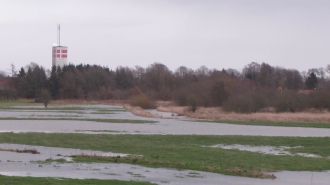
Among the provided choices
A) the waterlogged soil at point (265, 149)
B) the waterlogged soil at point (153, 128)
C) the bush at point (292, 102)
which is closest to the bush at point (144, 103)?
the bush at point (292, 102)

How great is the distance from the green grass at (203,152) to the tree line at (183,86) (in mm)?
46539

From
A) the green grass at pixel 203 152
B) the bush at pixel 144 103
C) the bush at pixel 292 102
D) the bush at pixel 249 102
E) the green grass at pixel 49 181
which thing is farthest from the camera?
the bush at pixel 144 103

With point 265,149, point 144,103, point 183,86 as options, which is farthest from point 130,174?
point 183,86

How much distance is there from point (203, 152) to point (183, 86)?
107m

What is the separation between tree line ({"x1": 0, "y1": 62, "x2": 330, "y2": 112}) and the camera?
8675 cm

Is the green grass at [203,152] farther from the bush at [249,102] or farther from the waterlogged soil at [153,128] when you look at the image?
the bush at [249,102]

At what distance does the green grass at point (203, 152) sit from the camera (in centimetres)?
2281

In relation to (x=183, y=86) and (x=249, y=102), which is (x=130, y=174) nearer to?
(x=249, y=102)

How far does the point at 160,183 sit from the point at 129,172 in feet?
8.83

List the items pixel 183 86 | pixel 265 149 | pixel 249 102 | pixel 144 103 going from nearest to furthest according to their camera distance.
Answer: pixel 265 149 → pixel 249 102 → pixel 144 103 → pixel 183 86

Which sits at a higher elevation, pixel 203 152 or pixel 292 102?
pixel 292 102

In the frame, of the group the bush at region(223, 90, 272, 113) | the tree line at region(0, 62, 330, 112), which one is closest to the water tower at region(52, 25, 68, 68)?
the tree line at region(0, 62, 330, 112)

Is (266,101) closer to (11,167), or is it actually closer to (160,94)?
(160,94)

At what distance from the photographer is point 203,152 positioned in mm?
28375
